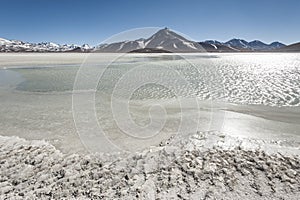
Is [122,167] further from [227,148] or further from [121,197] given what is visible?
[227,148]

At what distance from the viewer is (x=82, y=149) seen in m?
5.81

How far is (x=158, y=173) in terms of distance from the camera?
450 centimetres

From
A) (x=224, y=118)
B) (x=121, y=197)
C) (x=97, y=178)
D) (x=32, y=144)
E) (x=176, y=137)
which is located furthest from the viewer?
(x=224, y=118)

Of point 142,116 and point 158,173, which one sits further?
point 142,116

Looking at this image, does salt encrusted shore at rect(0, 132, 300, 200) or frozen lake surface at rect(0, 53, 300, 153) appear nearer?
salt encrusted shore at rect(0, 132, 300, 200)

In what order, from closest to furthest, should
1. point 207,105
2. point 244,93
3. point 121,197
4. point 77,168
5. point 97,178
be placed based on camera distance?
point 121,197, point 97,178, point 77,168, point 207,105, point 244,93

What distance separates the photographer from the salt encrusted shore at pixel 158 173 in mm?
3912

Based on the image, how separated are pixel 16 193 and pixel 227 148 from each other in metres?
4.73

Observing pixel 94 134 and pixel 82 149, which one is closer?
pixel 82 149

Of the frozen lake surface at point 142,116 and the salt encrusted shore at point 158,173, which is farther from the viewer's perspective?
the frozen lake surface at point 142,116

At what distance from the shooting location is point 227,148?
564 cm

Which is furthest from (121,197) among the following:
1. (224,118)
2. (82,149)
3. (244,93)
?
(244,93)

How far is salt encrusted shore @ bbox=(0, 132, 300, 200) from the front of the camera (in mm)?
3912

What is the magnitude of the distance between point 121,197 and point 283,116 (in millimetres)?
7694
